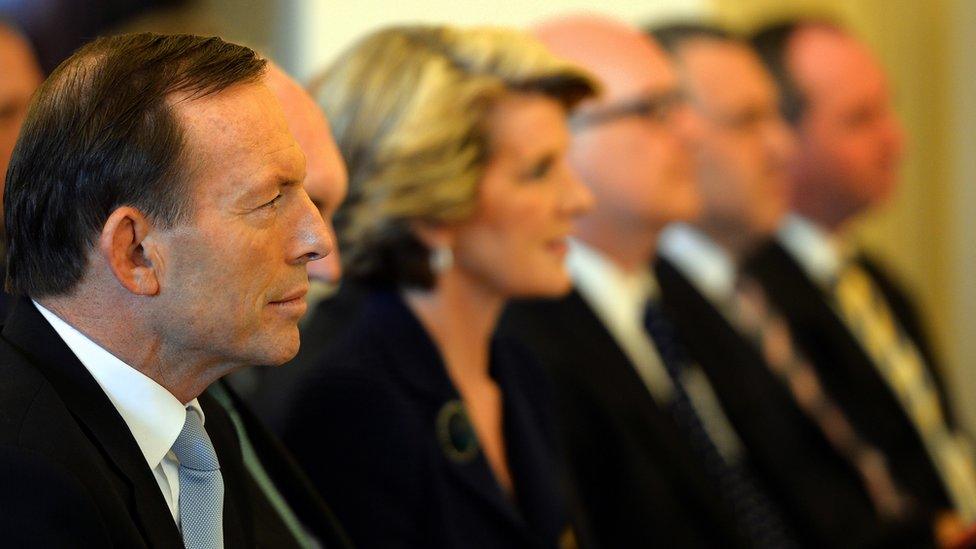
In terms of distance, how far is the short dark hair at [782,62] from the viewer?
14.5ft

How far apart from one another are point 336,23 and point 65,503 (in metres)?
2.85

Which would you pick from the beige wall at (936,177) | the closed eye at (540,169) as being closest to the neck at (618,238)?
the closed eye at (540,169)

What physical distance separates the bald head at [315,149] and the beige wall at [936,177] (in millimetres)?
4538

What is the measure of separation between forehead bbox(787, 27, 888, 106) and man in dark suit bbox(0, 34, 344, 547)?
3.33 metres

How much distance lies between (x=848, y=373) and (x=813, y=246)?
1.85 ft

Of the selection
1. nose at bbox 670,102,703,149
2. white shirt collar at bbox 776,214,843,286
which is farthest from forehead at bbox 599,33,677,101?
white shirt collar at bbox 776,214,843,286

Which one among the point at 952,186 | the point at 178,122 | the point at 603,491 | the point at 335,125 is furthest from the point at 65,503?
the point at 952,186

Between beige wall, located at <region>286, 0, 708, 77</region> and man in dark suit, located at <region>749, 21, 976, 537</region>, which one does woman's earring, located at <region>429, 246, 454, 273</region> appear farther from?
man in dark suit, located at <region>749, 21, 976, 537</region>

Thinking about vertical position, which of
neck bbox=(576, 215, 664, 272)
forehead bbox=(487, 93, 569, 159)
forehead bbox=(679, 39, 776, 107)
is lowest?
neck bbox=(576, 215, 664, 272)

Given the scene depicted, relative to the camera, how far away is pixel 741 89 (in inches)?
147

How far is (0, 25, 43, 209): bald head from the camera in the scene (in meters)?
2.24

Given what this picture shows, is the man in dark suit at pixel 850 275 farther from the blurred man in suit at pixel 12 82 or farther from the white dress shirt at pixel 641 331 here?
the blurred man in suit at pixel 12 82

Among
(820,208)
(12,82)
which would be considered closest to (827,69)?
(820,208)

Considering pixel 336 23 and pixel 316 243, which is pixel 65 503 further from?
pixel 336 23
